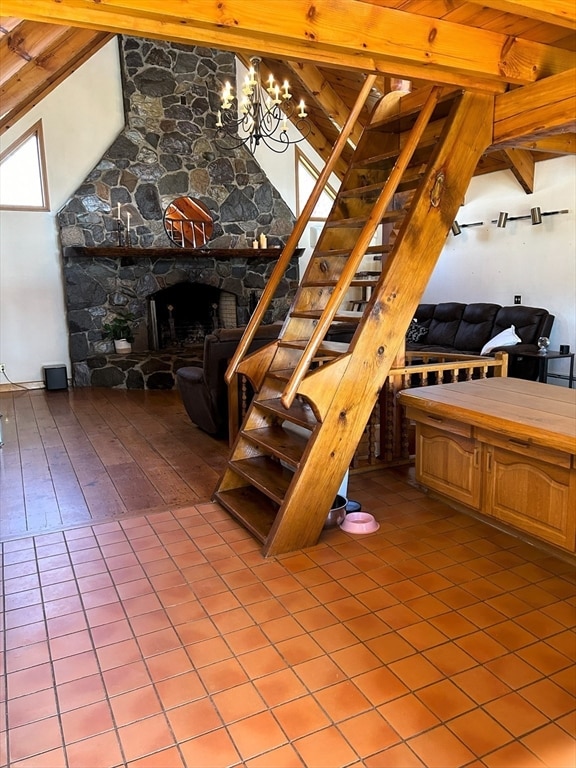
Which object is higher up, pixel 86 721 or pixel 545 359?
pixel 545 359

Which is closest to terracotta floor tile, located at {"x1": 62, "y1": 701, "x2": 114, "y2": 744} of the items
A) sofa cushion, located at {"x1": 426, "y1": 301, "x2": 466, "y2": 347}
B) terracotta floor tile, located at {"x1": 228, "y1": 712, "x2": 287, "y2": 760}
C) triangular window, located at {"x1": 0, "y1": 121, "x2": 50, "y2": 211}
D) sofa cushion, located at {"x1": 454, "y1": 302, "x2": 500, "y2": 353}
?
terracotta floor tile, located at {"x1": 228, "y1": 712, "x2": 287, "y2": 760}

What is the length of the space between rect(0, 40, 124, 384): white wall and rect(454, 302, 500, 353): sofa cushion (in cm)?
535

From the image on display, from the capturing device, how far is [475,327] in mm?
7367

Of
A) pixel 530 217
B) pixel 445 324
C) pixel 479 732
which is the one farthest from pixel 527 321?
pixel 479 732

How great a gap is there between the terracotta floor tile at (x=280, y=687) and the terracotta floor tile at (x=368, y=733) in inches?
8.5

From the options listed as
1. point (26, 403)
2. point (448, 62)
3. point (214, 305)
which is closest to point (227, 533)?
point (448, 62)

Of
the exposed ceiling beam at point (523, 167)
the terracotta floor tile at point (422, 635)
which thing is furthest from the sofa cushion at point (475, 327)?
the terracotta floor tile at point (422, 635)

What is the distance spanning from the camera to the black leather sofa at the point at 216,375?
485cm

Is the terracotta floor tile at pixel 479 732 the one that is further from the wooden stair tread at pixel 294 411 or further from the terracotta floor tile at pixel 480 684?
the wooden stair tread at pixel 294 411

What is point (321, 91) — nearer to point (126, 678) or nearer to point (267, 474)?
point (267, 474)

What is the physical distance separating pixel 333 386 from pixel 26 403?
5185 mm

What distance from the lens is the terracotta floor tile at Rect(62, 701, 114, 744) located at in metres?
1.83

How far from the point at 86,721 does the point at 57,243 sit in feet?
22.4

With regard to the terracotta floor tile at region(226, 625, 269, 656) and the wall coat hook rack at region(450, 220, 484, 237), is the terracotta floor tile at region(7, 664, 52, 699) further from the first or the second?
the wall coat hook rack at region(450, 220, 484, 237)
